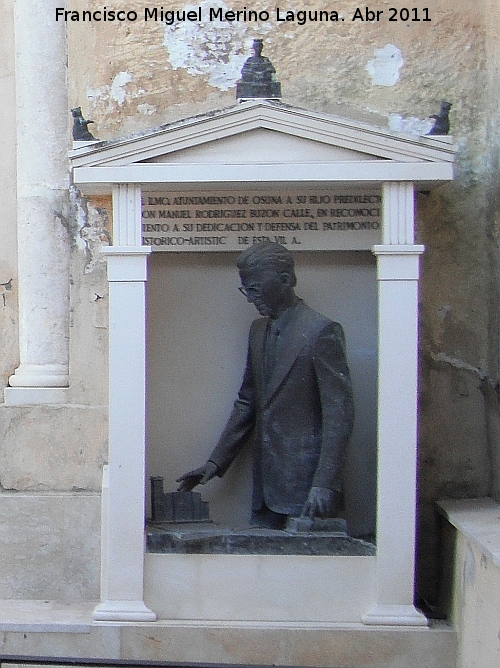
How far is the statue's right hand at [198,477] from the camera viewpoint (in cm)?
534

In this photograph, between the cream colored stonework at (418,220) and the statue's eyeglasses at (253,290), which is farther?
the cream colored stonework at (418,220)

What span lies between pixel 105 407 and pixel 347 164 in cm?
182

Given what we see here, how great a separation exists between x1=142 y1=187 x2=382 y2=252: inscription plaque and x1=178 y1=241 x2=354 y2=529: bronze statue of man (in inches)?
11.9

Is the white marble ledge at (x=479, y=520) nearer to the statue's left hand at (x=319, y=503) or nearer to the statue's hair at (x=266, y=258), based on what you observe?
the statue's left hand at (x=319, y=503)

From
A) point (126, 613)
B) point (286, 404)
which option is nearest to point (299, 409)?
point (286, 404)

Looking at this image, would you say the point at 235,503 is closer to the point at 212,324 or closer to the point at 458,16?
the point at 212,324

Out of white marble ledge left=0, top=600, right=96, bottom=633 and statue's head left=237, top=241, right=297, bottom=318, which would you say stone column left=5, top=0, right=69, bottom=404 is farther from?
statue's head left=237, top=241, right=297, bottom=318

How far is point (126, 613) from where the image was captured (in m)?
4.85

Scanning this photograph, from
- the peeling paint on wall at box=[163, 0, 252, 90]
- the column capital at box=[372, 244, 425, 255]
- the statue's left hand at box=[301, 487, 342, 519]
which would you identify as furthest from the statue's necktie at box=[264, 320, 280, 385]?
the peeling paint on wall at box=[163, 0, 252, 90]

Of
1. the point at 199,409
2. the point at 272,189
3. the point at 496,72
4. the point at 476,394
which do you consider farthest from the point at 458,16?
the point at 199,409

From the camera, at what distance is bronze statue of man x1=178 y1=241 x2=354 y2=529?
5.04 m

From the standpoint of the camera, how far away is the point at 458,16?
5.66 metres

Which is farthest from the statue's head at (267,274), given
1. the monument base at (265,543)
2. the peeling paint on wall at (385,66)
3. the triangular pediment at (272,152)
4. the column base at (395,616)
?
the column base at (395,616)

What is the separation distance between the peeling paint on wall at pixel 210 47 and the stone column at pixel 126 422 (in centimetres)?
121
